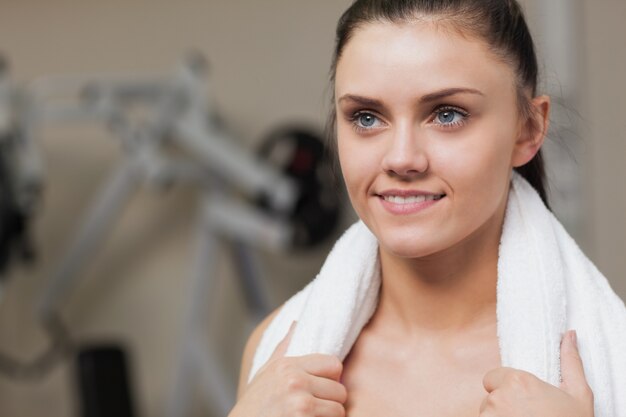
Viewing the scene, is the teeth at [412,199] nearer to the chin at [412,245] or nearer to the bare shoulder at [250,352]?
the chin at [412,245]

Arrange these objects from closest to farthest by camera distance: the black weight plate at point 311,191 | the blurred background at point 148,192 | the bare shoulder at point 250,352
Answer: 1. the bare shoulder at point 250,352
2. the black weight plate at point 311,191
3. the blurred background at point 148,192

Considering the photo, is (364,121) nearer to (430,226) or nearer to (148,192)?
(430,226)

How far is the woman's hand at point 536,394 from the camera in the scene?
791mm

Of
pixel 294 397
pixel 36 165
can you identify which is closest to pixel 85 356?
pixel 36 165

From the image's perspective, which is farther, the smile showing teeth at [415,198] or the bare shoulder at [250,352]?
the bare shoulder at [250,352]

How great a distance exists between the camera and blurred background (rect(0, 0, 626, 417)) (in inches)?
118

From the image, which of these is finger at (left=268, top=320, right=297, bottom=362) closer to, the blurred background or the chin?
the chin

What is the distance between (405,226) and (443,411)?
7.8 inches

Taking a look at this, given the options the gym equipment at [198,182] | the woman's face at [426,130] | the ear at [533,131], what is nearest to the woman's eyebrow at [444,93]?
the woman's face at [426,130]

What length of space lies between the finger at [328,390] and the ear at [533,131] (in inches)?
11.6

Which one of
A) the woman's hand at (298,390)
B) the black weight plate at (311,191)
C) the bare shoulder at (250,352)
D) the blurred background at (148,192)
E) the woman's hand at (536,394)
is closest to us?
the woman's hand at (536,394)

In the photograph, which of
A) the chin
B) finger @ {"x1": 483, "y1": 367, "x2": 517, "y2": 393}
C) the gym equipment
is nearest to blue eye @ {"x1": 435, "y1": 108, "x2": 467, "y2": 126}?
the chin

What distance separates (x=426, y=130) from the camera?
33.1 inches

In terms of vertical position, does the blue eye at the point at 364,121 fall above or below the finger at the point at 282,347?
above
